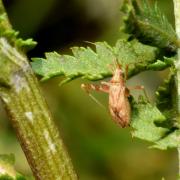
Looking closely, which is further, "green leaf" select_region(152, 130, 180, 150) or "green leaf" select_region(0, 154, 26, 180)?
"green leaf" select_region(152, 130, 180, 150)

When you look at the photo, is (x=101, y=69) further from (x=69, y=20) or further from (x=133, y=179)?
(x=69, y=20)

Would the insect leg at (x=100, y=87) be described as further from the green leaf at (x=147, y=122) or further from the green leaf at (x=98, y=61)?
the green leaf at (x=147, y=122)

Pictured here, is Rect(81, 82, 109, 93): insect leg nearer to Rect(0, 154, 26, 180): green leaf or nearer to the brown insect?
the brown insect

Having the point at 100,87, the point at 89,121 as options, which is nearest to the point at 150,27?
the point at 100,87

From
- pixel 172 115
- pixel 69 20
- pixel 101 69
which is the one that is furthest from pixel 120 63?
pixel 69 20

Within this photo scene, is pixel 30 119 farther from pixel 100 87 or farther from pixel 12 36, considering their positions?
pixel 100 87

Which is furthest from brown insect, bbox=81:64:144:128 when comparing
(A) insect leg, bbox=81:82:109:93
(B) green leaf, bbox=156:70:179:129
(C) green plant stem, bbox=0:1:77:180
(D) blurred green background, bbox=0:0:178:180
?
(D) blurred green background, bbox=0:0:178:180

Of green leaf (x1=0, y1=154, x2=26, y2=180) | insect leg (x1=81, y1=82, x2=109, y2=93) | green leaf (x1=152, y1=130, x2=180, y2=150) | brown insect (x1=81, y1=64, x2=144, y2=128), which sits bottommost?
green leaf (x1=152, y1=130, x2=180, y2=150)
